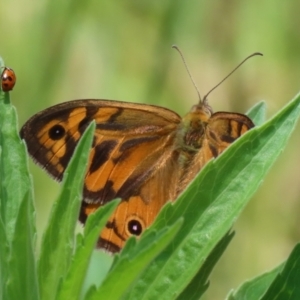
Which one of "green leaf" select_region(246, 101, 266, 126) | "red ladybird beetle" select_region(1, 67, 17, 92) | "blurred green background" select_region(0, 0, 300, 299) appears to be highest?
"green leaf" select_region(246, 101, 266, 126)

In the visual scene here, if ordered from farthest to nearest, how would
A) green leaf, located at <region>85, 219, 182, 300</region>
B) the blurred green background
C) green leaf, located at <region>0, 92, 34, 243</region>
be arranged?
the blurred green background, green leaf, located at <region>0, 92, 34, 243</region>, green leaf, located at <region>85, 219, 182, 300</region>

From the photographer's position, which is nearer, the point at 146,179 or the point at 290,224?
the point at 146,179

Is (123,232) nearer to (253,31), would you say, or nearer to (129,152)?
(129,152)

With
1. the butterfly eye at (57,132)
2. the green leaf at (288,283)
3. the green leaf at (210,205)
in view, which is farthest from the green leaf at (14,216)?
the green leaf at (288,283)

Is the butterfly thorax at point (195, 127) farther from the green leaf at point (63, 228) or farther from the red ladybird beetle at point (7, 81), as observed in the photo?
the green leaf at point (63, 228)

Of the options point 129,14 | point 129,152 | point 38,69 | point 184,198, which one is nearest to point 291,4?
point 129,14

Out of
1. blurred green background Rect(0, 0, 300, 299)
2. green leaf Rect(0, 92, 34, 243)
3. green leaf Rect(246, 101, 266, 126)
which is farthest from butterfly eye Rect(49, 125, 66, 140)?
blurred green background Rect(0, 0, 300, 299)

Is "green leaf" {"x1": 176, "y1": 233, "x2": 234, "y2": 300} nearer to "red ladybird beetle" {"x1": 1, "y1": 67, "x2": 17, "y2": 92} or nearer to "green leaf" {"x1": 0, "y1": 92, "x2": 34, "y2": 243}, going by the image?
"green leaf" {"x1": 0, "y1": 92, "x2": 34, "y2": 243}
